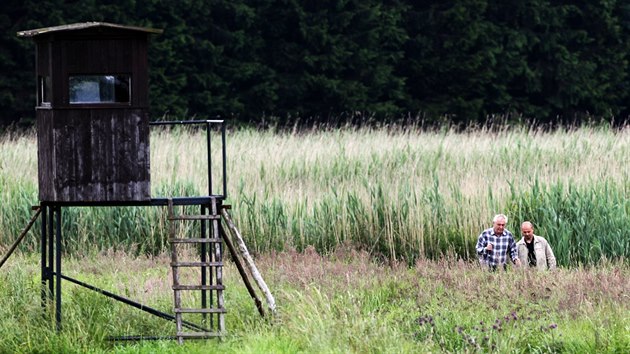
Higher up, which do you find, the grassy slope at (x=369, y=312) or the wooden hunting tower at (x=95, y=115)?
the wooden hunting tower at (x=95, y=115)

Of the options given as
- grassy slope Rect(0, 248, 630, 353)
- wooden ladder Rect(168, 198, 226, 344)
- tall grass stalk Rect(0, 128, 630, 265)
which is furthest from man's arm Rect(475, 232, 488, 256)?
wooden ladder Rect(168, 198, 226, 344)

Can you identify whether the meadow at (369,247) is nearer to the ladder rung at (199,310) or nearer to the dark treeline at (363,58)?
the ladder rung at (199,310)

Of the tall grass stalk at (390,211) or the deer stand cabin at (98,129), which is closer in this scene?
the deer stand cabin at (98,129)

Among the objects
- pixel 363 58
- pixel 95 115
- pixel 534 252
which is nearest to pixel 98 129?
pixel 95 115

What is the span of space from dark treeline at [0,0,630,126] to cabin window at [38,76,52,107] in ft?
69.4

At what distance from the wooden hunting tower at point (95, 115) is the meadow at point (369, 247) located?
1345 mm

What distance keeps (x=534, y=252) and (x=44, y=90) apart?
6.49 metres

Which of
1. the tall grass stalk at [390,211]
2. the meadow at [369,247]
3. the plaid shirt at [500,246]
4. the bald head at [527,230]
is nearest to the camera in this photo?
the meadow at [369,247]

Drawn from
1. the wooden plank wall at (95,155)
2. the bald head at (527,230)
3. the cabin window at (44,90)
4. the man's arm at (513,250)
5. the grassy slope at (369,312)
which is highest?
the cabin window at (44,90)

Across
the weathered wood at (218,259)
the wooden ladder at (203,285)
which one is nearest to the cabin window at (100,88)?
the wooden ladder at (203,285)

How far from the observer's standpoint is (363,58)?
3881cm

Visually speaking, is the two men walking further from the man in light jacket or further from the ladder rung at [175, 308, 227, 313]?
the ladder rung at [175, 308, 227, 313]

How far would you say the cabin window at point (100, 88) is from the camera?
41.6 ft

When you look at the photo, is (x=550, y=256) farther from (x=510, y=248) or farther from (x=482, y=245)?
(x=482, y=245)
